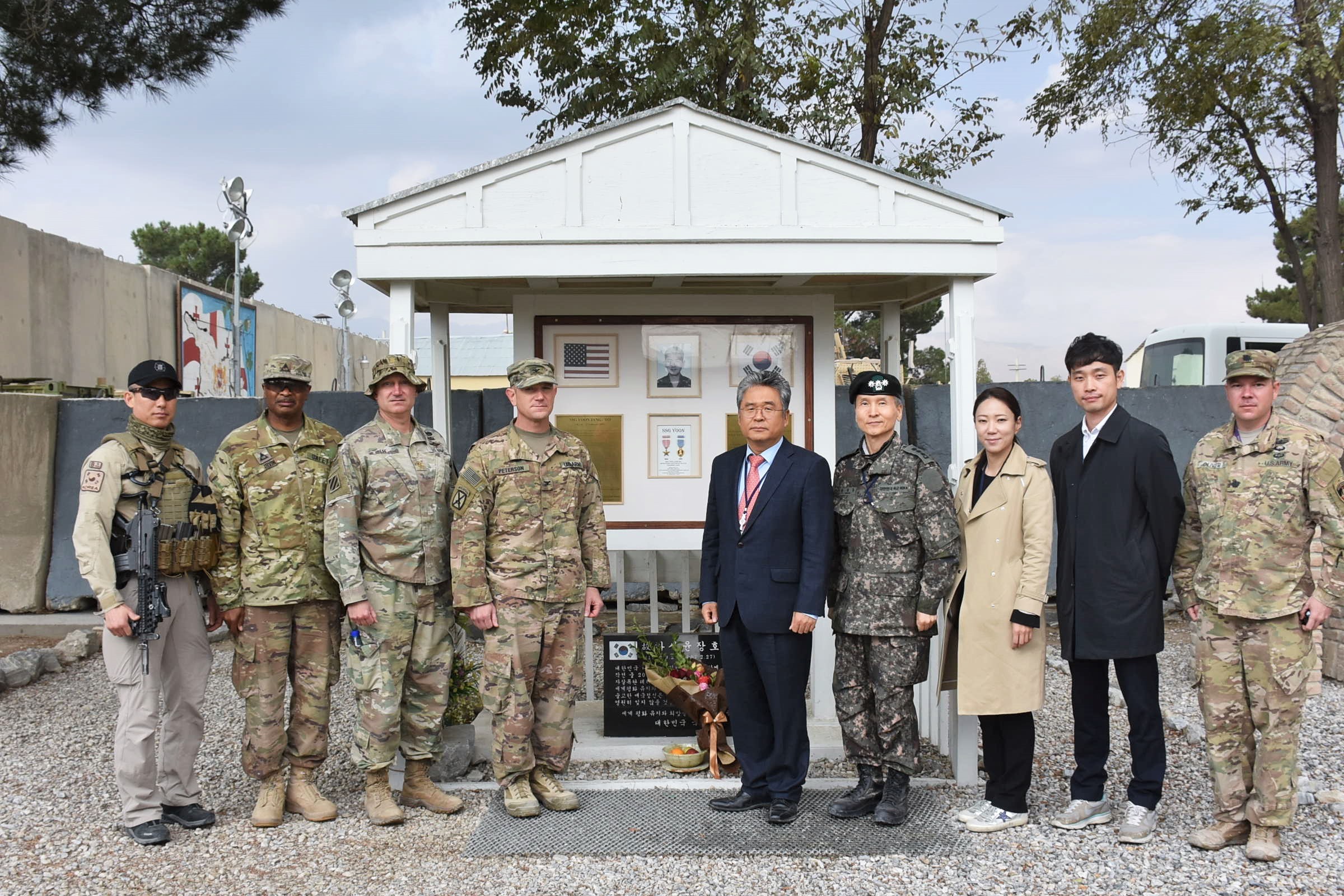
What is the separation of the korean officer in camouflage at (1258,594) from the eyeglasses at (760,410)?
5.53 feet

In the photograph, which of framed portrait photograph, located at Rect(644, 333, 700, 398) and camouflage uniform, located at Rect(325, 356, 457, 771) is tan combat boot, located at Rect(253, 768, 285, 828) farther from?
framed portrait photograph, located at Rect(644, 333, 700, 398)

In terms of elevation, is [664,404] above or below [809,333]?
below

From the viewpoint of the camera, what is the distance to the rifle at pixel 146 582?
4.02 m

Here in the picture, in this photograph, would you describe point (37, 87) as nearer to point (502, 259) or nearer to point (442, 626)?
point (502, 259)

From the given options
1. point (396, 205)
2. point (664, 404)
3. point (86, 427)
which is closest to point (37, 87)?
point (86, 427)

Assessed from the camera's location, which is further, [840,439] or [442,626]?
[840,439]

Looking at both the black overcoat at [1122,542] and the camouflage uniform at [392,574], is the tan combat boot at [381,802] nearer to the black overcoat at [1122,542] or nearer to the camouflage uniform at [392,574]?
the camouflage uniform at [392,574]

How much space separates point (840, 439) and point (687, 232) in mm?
3812

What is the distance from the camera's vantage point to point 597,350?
5551 mm

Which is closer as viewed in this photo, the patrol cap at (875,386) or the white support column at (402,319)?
the patrol cap at (875,386)

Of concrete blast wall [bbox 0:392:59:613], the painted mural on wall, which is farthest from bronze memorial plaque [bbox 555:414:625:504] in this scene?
the painted mural on wall

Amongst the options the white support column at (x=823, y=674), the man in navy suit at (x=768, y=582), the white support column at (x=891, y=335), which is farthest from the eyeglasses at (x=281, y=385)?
the white support column at (x=891, y=335)

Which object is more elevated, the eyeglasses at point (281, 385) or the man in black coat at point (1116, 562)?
the eyeglasses at point (281, 385)

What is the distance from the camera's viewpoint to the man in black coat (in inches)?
153
